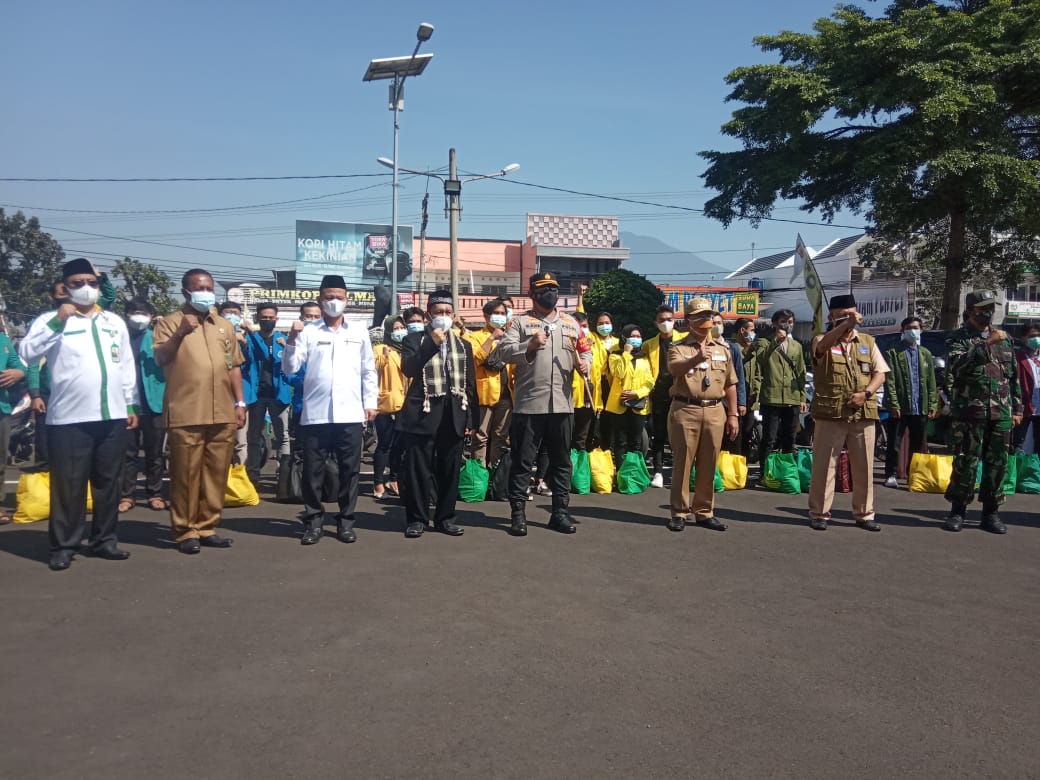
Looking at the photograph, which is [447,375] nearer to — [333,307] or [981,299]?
[333,307]

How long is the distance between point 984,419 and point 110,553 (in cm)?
744

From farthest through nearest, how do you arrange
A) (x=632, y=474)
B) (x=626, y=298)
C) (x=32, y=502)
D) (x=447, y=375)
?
(x=626, y=298)
(x=632, y=474)
(x=32, y=502)
(x=447, y=375)

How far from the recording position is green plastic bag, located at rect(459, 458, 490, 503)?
8492 millimetres

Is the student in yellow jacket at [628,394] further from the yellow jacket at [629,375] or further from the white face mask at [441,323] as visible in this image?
the white face mask at [441,323]

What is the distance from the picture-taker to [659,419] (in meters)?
10.4

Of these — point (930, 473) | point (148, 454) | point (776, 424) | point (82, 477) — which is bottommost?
point (930, 473)

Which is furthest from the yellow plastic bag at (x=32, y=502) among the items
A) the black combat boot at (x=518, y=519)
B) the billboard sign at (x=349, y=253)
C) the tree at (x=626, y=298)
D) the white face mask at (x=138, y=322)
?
the billboard sign at (x=349, y=253)

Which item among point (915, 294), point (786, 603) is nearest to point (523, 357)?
point (786, 603)

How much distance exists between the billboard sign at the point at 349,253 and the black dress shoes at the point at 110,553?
164ft

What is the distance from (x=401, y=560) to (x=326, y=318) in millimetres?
2168

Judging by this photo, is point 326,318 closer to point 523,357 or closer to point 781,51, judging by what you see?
point 523,357

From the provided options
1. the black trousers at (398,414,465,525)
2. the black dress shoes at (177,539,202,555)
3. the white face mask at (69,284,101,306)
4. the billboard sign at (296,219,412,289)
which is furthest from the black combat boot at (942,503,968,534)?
the billboard sign at (296,219,412,289)

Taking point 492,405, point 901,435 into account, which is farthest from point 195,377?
point 901,435

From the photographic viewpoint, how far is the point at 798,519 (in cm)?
786
